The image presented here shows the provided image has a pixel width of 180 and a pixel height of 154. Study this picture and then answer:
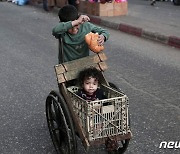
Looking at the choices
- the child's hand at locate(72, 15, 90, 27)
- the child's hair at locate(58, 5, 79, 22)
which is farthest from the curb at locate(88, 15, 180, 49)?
the child's hand at locate(72, 15, 90, 27)

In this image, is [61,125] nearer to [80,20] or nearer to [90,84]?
[90,84]

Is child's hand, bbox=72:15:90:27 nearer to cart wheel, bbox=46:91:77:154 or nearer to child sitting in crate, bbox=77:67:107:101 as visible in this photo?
child sitting in crate, bbox=77:67:107:101

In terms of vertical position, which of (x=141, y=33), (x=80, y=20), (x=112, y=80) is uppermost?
(x=80, y=20)

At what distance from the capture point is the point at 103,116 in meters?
3.17

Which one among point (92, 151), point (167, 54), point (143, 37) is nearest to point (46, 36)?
point (143, 37)

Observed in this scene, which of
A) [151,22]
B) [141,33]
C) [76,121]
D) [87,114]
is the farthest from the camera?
[151,22]

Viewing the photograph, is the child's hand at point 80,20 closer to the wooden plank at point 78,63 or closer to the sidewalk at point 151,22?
the wooden plank at point 78,63

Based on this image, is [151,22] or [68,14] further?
[151,22]

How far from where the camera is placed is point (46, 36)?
1018 cm

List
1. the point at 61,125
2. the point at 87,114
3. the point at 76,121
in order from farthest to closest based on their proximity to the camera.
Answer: the point at 61,125 → the point at 76,121 → the point at 87,114

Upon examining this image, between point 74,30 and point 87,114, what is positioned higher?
point 74,30

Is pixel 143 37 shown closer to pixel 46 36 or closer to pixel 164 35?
pixel 164 35

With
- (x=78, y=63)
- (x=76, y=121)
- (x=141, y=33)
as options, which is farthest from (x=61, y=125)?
(x=141, y=33)

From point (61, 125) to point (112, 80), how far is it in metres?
2.77
